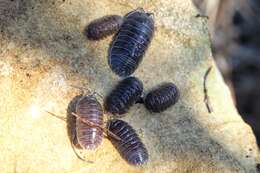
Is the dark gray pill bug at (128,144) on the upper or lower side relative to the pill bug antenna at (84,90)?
lower

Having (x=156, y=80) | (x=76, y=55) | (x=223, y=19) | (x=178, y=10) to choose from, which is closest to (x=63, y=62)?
(x=76, y=55)

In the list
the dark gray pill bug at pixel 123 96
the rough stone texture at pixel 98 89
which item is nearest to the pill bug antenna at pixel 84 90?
the rough stone texture at pixel 98 89

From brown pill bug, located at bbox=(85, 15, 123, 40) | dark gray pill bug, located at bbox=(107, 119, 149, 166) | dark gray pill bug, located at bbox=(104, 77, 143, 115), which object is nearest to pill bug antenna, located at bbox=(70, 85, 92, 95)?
dark gray pill bug, located at bbox=(104, 77, 143, 115)

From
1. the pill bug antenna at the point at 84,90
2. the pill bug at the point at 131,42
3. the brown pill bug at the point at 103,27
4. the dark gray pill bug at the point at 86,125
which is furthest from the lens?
the pill bug at the point at 131,42

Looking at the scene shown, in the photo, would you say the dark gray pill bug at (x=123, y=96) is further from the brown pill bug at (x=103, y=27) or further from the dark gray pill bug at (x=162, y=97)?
the brown pill bug at (x=103, y=27)

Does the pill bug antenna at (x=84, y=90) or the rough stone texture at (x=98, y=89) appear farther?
the pill bug antenna at (x=84, y=90)

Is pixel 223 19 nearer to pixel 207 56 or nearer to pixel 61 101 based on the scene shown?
pixel 207 56
